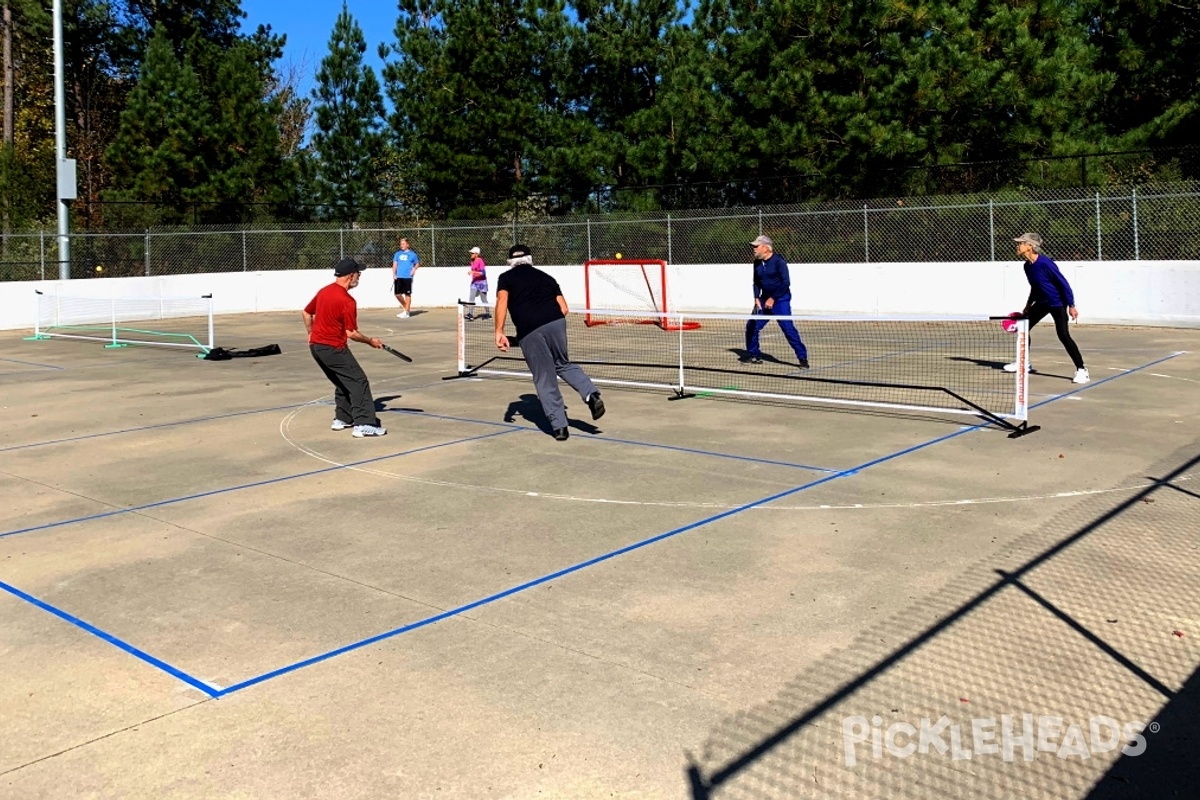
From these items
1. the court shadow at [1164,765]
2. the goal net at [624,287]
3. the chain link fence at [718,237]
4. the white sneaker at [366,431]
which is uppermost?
the chain link fence at [718,237]

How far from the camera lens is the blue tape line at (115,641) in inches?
180

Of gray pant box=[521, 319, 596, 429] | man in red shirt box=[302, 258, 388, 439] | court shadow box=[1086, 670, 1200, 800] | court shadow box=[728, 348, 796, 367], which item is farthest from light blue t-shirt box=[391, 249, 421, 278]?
court shadow box=[1086, 670, 1200, 800]

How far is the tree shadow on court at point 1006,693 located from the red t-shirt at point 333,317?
250 inches

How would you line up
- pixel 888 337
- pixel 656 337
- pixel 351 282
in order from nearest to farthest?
pixel 351 282, pixel 888 337, pixel 656 337

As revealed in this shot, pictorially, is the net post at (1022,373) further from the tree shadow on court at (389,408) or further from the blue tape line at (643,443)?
the tree shadow on court at (389,408)

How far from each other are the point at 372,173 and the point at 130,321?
1142 cm

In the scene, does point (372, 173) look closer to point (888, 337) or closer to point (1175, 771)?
point (888, 337)

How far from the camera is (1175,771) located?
3.71 meters

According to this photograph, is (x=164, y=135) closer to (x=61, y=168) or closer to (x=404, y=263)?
(x=61, y=168)

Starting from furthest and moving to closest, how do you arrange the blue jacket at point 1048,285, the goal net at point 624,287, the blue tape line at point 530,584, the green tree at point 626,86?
the green tree at point 626,86
the goal net at point 624,287
the blue jacket at point 1048,285
the blue tape line at point 530,584

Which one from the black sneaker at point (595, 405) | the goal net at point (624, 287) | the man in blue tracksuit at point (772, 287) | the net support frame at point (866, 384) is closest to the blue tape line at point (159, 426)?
the net support frame at point (866, 384)

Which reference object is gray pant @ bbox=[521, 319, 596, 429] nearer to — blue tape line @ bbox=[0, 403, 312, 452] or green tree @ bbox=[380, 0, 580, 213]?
blue tape line @ bbox=[0, 403, 312, 452]

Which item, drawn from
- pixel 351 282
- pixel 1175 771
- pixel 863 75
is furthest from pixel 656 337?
pixel 1175 771

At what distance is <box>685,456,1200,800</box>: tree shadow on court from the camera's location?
12.2 ft
